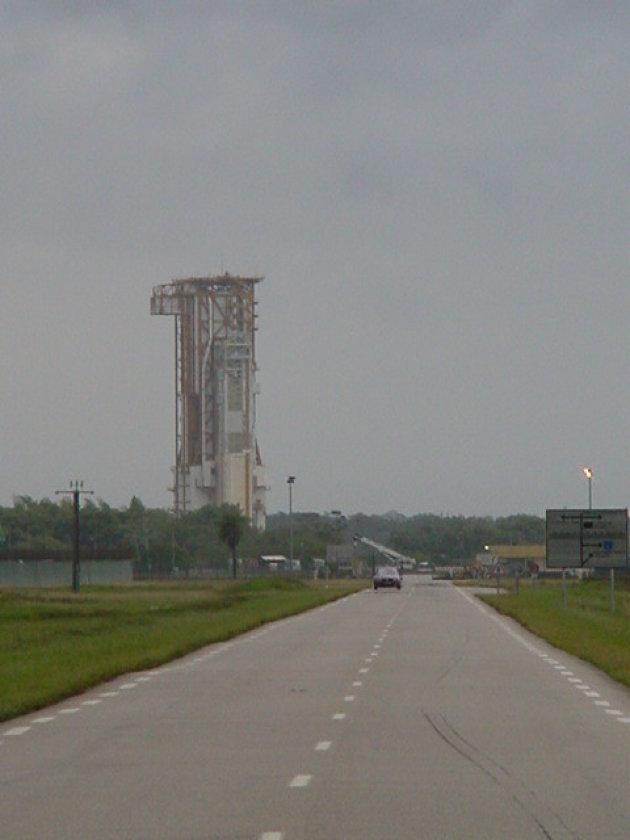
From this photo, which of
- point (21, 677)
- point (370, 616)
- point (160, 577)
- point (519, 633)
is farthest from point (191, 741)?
point (160, 577)

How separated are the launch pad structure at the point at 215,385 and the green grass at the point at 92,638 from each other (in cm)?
9796

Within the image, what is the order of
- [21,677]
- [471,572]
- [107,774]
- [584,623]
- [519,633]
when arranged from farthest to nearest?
1. [471,572]
2. [584,623]
3. [519,633]
4. [21,677]
5. [107,774]

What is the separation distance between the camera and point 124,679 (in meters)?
26.3

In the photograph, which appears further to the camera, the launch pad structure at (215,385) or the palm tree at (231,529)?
the launch pad structure at (215,385)

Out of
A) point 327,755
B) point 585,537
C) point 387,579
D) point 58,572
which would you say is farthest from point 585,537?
point 58,572

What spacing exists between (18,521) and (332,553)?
4020 centimetres

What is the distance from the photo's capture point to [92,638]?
122ft

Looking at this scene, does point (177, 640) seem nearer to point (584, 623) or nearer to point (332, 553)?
point (584, 623)

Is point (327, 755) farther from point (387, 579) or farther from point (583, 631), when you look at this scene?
point (387, 579)

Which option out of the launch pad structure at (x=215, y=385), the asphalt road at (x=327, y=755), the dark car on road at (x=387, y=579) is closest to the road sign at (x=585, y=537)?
the asphalt road at (x=327, y=755)

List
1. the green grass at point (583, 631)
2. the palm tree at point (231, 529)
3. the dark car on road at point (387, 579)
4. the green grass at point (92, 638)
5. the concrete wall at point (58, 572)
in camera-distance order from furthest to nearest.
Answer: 1. the palm tree at point (231, 529)
2. the concrete wall at point (58, 572)
3. the dark car on road at point (387, 579)
4. the green grass at point (583, 631)
5. the green grass at point (92, 638)

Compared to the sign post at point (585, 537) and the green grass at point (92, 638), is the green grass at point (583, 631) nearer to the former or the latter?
the sign post at point (585, 537)

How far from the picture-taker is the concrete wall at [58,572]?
112 m

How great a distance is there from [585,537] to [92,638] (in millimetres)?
25265
